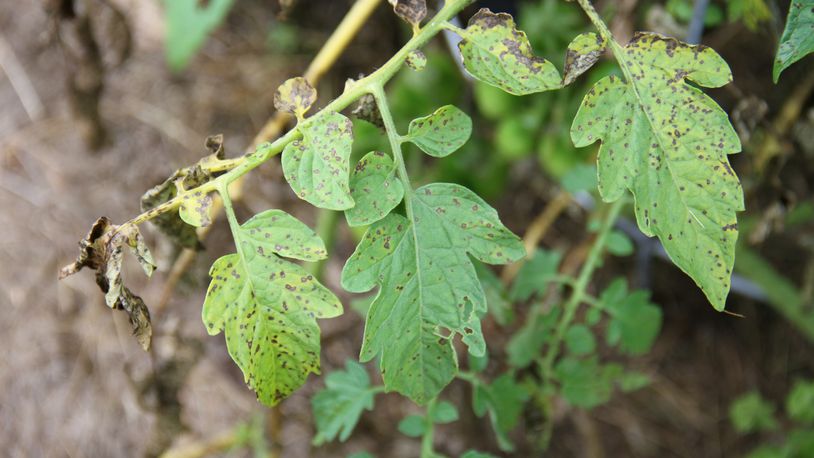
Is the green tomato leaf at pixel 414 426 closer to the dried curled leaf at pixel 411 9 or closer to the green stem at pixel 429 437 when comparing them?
the green stem at pixel 429 437

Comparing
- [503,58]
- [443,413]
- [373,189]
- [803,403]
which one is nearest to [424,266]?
[373,189]

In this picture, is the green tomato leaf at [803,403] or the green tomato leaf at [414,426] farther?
the green tomato leaf at [803,403]

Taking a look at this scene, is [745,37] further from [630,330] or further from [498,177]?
[630,330]

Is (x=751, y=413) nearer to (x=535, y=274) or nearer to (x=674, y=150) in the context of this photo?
(x=535, y=274)

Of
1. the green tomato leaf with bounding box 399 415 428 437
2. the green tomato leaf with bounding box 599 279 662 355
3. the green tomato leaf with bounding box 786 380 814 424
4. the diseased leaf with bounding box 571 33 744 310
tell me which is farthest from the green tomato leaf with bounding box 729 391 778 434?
the diseased leaf with bounding box 571 33 744 310

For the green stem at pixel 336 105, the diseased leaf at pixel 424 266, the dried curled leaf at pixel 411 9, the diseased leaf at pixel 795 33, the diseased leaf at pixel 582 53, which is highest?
the dried curled leaf at pixel 411 9

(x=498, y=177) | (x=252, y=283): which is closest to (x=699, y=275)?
(x=252, y=283)

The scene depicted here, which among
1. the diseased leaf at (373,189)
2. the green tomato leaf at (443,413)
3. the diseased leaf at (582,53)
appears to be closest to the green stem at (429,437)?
the green tomato leaf at (443,413)
